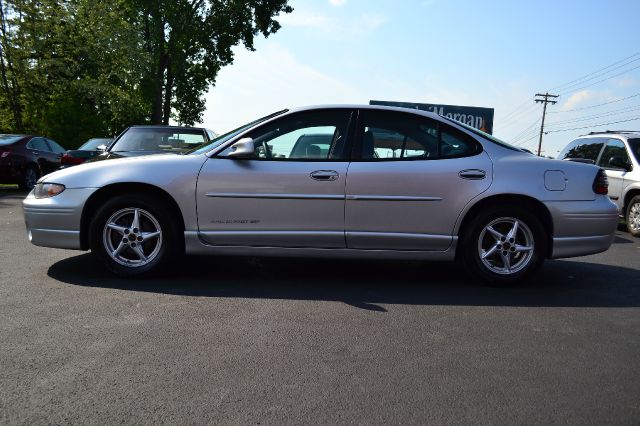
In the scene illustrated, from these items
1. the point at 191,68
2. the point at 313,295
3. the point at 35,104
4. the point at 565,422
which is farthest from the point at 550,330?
the point at 191,68

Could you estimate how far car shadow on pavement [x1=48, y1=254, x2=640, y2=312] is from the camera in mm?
4695

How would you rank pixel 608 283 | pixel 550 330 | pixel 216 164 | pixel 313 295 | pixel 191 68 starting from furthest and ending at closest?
pixel 191 68, pixel 608 283, pixel 216 164, pixel 313 295, pixel 550 330

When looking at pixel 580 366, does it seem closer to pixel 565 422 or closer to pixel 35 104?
pixel 565 422

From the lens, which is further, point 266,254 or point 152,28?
point 152,28

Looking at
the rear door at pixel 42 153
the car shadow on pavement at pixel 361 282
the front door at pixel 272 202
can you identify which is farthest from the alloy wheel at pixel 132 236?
the rear door at pixel 42 153

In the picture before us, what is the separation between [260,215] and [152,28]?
3169 centimetres

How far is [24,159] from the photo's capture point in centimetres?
1506

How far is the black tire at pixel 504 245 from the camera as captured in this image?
16.7ft

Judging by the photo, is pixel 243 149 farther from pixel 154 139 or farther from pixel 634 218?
pixel 634 218

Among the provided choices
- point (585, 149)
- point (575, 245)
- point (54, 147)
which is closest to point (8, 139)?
point (54, 147)

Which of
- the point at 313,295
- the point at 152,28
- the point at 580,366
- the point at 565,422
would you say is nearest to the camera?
the point at 565,422

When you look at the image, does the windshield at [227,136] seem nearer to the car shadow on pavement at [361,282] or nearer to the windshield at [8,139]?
the car shadow on pavement at [361,282]

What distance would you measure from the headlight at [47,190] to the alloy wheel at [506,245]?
3.80 metres

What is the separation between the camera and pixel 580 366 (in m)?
3.25
